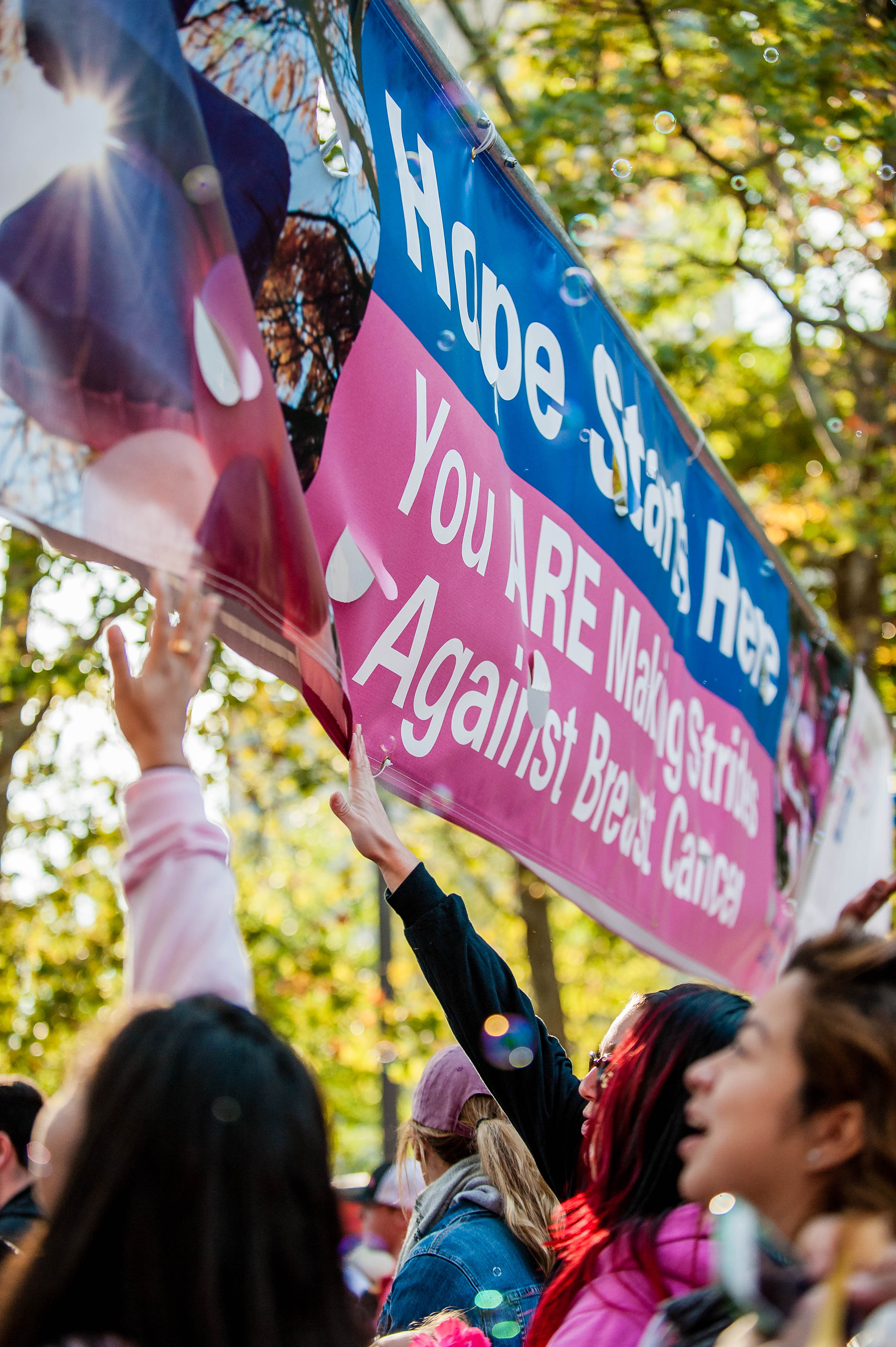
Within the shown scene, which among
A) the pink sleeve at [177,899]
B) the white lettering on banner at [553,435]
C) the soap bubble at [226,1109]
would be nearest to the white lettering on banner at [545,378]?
the white lettering on banner at [553,435]

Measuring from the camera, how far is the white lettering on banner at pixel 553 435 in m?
2.67

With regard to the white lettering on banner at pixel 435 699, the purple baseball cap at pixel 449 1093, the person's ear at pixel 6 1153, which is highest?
the white lettering on banner at pixel 435 699

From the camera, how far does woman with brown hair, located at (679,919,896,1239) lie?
136 cm

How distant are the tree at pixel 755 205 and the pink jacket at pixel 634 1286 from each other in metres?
3.87

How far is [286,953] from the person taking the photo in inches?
406

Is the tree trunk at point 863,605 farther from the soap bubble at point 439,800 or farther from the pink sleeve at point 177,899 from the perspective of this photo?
the pink sleeve at point 177,899

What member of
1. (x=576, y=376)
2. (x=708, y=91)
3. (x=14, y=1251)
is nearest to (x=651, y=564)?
(x=576, y=376)

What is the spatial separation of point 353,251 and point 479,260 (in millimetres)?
649

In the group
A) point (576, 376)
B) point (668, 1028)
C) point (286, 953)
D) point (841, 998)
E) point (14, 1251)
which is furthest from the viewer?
point (286, 953)

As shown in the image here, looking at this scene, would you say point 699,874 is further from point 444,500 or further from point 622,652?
point 444,500

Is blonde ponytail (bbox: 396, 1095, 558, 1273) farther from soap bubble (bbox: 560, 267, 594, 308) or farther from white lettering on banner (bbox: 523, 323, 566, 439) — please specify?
Result: soap bubble (bbox: 560, 267, 594, 308)

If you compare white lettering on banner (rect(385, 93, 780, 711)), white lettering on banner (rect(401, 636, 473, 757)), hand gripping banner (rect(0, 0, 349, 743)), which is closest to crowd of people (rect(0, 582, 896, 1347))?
hand gripping banner (rect(0, 0, 349, 743))

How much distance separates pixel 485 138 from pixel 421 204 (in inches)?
16.3

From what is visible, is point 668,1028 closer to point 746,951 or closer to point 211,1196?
point 211,1196
